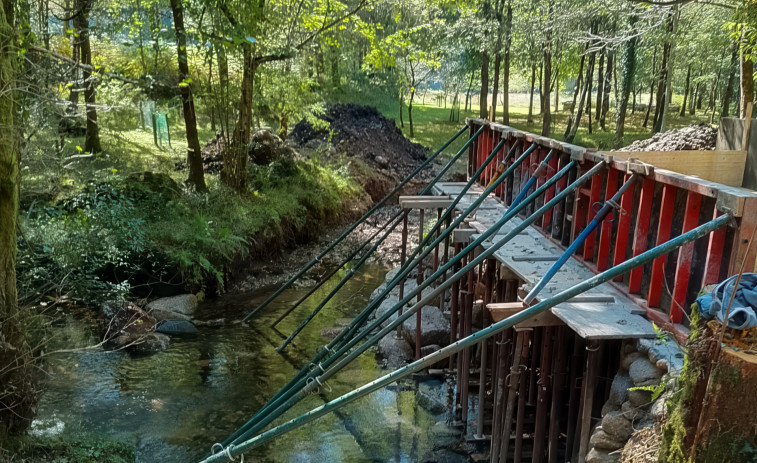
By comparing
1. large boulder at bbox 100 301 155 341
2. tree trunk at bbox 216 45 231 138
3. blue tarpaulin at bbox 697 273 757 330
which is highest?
tree trunk at bbox 216 45 231 138

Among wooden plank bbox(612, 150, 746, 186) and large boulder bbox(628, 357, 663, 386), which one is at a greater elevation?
wooden plank bbox(612, 150, 746, 186)

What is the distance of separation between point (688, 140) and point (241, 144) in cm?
1193

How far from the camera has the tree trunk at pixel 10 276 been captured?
6422 mm

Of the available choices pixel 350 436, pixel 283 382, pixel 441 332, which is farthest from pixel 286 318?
pixel 350 436

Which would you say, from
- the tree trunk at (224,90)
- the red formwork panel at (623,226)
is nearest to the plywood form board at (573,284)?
the red formwork panel at (623,226)

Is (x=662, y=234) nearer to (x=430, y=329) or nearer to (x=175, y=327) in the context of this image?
(x=430, y=329)

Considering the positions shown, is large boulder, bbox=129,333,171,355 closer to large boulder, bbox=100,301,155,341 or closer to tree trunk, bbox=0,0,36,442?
large boulder, bbox=100,301,155,341

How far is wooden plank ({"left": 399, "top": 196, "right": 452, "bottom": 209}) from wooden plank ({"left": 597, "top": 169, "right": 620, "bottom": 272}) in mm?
3719

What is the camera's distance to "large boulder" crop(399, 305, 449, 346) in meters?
11.0

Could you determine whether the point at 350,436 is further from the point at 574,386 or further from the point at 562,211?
the point at 562,211

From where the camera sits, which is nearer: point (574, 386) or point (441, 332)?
point (574, 386)

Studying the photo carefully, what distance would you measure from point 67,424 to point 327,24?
13039 mm

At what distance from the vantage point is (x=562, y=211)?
28.7ft

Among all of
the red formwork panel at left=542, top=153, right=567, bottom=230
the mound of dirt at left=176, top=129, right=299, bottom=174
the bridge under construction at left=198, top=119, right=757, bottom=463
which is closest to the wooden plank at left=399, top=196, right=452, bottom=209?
the bridge under construction at left=198, top=119, right=757, bottom=463
